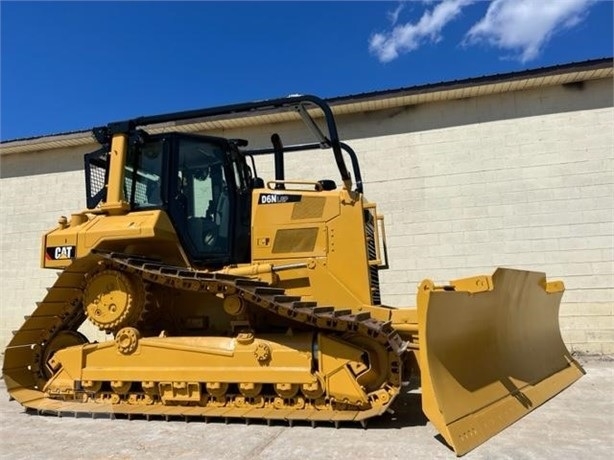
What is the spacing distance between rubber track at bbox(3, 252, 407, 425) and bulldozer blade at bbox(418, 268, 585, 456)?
0.41 metres

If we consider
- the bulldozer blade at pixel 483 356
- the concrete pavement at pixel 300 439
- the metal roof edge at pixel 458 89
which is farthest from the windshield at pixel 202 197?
the metal roof edge at pixel 458 89

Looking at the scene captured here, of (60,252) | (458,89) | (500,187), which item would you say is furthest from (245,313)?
(458,89)

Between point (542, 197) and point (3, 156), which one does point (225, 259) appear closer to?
point (542, 197)

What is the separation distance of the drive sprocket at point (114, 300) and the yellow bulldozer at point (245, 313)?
2cm

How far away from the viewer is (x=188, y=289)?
16.2 feet

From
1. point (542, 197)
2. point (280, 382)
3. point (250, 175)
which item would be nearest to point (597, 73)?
point (542, 197)

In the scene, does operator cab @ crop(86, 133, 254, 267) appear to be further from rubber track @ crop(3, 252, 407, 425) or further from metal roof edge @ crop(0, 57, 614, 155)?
metal roof edge @ crop(0, 57, 614, 155)


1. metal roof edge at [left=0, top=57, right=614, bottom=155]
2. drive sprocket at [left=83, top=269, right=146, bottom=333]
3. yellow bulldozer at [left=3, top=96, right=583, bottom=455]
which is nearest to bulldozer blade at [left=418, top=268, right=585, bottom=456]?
yellow bulldozer at [left=3, top=96, right=583, bottom=455]

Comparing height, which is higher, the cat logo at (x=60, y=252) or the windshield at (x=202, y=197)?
the windshield at (x=202, y=197)

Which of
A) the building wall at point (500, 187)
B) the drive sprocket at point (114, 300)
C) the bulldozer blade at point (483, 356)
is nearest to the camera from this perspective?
the bulldozer blade at point (483, 356)

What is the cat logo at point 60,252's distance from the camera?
552 centimetres

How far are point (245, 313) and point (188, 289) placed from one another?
62cm

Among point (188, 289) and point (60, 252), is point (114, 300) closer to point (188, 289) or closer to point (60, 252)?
point (188, 289)

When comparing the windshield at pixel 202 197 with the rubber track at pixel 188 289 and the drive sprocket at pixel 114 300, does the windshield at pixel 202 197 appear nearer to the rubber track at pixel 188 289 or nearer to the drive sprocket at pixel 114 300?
the rubber track at pixel 188 289
